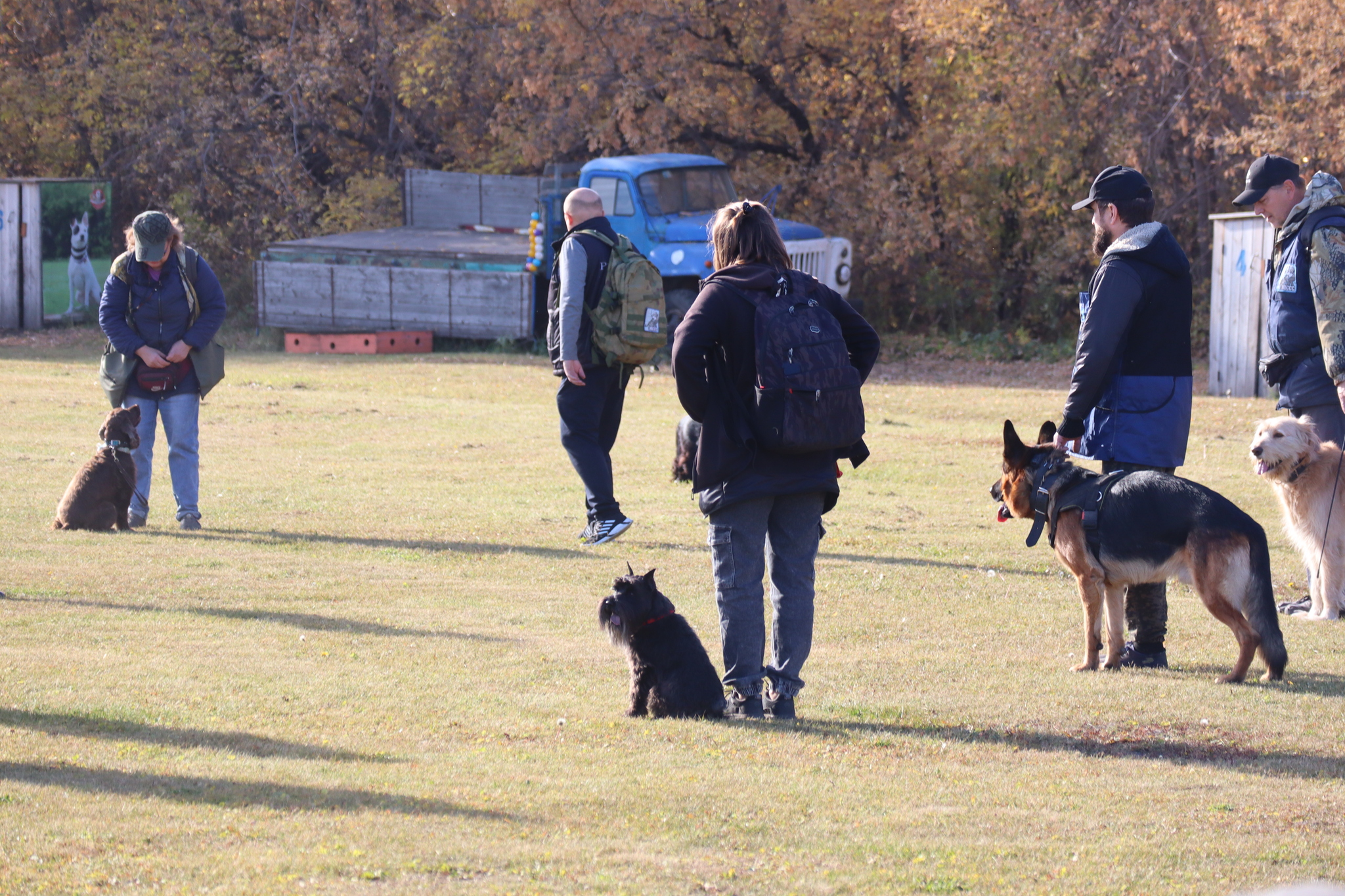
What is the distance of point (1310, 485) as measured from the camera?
6.97 meters

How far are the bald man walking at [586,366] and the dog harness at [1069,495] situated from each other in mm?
3138

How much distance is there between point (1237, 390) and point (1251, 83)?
531 cm

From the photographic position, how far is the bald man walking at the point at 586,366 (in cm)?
869

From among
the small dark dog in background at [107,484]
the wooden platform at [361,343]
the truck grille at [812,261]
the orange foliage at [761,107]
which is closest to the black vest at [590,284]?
the small dark dog in background at [107,484]

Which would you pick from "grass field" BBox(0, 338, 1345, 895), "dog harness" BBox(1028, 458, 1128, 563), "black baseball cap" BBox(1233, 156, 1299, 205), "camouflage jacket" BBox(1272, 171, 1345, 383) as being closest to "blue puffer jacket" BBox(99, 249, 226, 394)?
"grass field" BBox(0, 338, 1345, 895)

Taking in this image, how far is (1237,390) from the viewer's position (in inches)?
723

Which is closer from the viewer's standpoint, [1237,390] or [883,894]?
[883,894]

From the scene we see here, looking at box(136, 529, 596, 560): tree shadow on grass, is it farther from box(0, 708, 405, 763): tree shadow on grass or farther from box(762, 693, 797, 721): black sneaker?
box(0, 708, 405, 763): tree shadow on grass

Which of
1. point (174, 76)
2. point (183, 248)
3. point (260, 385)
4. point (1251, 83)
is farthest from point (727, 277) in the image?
point (174, 76)

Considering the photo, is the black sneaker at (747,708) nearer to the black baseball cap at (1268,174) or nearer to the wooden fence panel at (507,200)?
the black baseball cap at (1268,174)

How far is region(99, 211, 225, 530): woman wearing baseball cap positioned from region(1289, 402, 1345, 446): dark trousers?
6570 mm

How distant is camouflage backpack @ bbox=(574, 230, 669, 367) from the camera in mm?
8594

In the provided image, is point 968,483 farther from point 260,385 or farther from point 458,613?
point 260,385

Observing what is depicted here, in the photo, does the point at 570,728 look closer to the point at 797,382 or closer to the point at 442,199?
the point at 797,382
